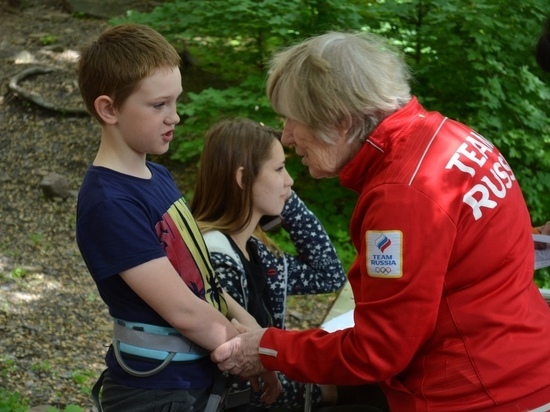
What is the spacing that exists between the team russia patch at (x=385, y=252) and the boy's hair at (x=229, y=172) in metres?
1.07

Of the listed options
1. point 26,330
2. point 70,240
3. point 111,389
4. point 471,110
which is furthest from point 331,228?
point 111,389

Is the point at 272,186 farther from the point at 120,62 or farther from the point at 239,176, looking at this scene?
the point at 120,62

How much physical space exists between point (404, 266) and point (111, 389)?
98 cm

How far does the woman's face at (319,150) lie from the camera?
214 centimetres

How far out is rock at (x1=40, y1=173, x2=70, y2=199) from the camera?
6.54 m

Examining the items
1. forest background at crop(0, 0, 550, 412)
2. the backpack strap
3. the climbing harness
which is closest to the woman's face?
the climbing harness

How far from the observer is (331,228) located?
6.29m

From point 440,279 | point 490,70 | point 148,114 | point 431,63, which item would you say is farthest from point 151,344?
point 431,63

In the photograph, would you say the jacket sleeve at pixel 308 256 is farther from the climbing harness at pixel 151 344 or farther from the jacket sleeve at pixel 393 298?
the jacket sleeve at pixel 393 298

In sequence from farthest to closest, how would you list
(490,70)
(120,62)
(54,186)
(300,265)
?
1. (54,186)
2. (490,70)
3. (300,265)
4. (120,62)

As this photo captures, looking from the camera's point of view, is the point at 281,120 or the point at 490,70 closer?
the point at 490,70

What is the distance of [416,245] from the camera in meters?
1.93

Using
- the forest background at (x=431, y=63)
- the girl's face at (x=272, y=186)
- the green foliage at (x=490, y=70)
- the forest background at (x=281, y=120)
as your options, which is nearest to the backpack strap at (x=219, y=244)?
Answer: the girl's face at (x=272, y=186)

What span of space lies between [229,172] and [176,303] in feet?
2.84
